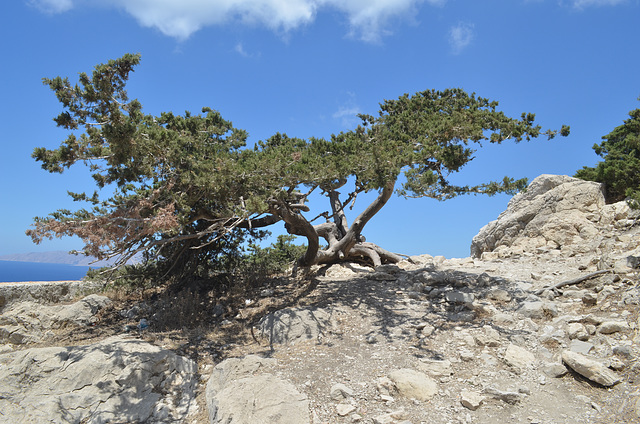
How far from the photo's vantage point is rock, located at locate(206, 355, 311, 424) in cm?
510

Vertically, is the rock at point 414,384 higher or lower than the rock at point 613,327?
lower

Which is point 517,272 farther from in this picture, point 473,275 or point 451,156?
point 451,156

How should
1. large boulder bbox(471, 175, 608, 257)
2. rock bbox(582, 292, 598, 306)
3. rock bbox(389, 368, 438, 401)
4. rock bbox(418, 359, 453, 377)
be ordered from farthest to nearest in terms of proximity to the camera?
large boulder bbox(471, 175, 608, 257) < rock bbox(582, 292, 598, 306) < rock bbox(418, 359, 453, 377) < rock bbox(389, 368, 438, 401)

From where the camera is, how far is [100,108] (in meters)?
6.77

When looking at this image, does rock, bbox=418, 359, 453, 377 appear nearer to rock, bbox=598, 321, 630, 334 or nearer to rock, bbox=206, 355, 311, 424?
rock, bbox=206, 355, 311, 424

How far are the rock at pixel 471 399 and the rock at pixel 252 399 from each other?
2195 mm

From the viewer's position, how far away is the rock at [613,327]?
611cm

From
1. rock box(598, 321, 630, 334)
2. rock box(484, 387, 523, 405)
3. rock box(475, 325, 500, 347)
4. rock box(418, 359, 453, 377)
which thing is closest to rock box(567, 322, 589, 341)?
rock box(598, 321, 630, 334)

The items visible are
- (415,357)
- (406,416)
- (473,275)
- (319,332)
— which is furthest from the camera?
(473,275)

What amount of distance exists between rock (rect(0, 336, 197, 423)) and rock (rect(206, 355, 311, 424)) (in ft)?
1.87

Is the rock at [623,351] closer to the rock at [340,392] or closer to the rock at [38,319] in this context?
the rock at [340,392]

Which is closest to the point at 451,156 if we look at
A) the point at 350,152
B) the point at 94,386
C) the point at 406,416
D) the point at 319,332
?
the point at 350,152

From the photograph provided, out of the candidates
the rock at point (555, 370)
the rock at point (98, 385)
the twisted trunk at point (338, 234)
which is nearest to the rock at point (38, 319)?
the rock at point (98, 385)

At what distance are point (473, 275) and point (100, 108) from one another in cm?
969
